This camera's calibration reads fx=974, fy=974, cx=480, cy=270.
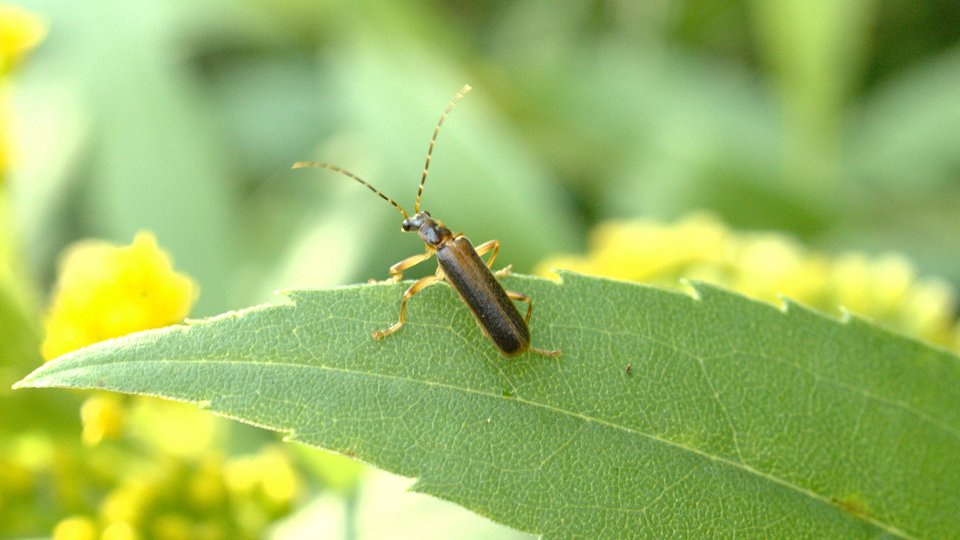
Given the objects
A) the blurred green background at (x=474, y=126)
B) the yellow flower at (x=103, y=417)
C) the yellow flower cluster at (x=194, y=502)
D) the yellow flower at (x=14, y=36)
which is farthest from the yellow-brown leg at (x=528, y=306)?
the yellow flower at (x=14, y=36)

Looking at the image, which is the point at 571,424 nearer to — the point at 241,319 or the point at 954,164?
the point at 241,319

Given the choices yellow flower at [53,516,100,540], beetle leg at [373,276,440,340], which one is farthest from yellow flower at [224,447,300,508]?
beetle leg at [373,276,440,340]

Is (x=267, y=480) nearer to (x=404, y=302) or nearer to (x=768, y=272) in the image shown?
(x=404, y=302)

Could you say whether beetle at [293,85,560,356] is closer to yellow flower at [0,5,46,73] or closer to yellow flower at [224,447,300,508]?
yellow flower at [224,447,300,508]

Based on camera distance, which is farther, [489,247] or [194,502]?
[489,247]

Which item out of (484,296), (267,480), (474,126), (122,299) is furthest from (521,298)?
(474,126)

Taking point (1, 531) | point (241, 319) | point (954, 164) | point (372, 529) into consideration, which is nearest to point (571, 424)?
point (241, 319)
